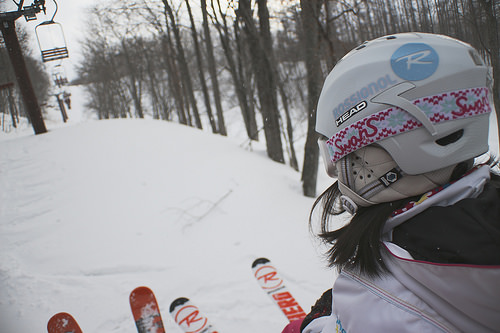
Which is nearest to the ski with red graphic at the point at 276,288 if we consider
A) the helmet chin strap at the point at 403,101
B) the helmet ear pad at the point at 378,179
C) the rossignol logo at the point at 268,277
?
the rossignol logo at the point at 268,277

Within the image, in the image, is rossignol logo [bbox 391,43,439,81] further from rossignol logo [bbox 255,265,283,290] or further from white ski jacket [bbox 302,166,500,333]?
rossignol logo [bbox 255,265,283,290]

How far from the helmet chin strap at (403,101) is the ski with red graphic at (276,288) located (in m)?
1.98

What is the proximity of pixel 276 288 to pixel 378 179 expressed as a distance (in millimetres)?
2035

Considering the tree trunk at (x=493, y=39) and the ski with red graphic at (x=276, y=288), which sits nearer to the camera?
the tree trunk at (x=493, y=39)

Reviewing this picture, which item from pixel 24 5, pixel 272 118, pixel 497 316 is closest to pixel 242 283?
pixel 497 316

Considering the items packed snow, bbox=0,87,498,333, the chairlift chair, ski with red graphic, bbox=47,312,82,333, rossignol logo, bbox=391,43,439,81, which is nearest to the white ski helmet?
rossignol logo, bbox=391,43,439,81

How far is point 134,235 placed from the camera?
143 inches

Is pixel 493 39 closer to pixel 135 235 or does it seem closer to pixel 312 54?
pixel 312 54

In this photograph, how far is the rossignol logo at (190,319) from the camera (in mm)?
2369

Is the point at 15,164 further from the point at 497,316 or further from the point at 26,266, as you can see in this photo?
the point at 497,316

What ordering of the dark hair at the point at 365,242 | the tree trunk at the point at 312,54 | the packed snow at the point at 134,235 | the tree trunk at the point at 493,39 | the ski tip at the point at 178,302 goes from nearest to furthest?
the dark hair at the point at 365,242 < the tree trunk at the point at 493,39 < the ski tip at the point at 178,302 < the packed snow at the point at 134,235 < the tree trunk at the point at 312,54

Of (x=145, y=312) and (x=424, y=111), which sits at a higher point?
(x=424, y=111)

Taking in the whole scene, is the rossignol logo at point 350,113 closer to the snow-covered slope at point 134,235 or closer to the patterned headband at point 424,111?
the patterned headband at point 424,111

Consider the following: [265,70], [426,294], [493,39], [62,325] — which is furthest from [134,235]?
[265,70]
